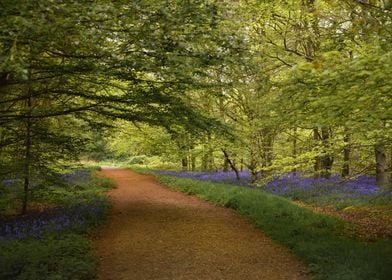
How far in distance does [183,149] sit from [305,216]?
13.0m

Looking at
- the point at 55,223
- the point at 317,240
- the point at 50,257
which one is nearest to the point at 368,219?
the point at 317,240

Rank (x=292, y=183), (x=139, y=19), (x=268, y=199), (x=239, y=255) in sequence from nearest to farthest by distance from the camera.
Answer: (x=139, y=19) → (x=239, y=255) → (x=268, y=199) → (x=292, y=183)

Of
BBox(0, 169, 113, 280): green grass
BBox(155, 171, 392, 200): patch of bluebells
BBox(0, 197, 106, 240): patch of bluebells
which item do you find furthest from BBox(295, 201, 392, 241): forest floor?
BBox(0, 197, 106, 240): patch of bluebells

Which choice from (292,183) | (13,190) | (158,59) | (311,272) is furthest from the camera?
(292,183)

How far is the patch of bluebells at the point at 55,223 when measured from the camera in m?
9.80

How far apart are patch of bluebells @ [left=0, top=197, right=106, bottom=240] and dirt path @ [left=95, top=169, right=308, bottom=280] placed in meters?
0.59

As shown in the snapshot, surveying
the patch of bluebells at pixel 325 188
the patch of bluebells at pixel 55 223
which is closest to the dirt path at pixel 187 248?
the patch of bluebells at pixel 55 223

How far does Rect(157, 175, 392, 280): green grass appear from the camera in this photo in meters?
7.26

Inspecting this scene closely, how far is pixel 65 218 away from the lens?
459 inches

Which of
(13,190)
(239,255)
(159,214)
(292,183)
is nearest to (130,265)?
(239,255)

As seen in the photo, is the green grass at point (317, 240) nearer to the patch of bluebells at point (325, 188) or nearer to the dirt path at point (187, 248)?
the dirt path at point (187, 248)

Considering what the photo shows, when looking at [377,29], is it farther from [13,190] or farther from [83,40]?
[13,190]

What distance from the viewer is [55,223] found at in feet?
35.8

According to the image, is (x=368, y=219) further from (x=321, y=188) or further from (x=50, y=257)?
(x=50, y=257)
